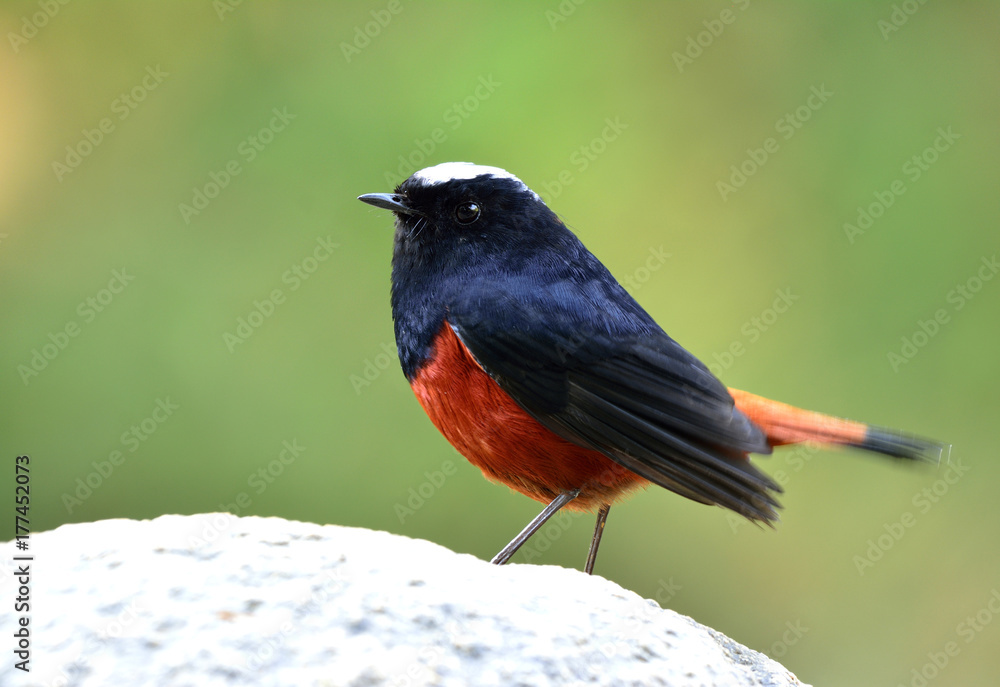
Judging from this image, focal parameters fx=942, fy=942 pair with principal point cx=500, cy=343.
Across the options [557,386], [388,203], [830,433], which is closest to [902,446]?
[830,433]

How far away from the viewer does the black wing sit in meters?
2.92

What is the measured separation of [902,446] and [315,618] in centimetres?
197

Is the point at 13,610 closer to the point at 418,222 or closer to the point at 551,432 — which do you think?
the point at 551,432

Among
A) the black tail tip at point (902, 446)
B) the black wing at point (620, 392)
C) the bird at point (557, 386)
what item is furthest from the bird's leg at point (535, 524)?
the black tail tip at point (902, 446)

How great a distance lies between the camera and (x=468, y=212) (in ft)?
11.2

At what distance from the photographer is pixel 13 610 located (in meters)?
2.15

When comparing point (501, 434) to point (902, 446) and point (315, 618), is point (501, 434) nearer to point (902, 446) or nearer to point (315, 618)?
point (315, 618)

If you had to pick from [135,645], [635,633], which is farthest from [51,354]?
[635,633]

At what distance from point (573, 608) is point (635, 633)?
0.54ft

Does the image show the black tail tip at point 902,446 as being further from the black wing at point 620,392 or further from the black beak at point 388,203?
the black beak at point 388,203

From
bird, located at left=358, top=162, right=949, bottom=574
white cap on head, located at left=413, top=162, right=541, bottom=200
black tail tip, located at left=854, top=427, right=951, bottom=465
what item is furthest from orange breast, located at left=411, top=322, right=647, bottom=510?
black tail tip, located at left=854, top=427, right=951, bottom=465

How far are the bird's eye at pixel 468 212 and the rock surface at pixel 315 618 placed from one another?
1276 millimetres

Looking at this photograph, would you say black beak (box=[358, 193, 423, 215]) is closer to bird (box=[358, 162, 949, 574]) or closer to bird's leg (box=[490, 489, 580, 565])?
bird (box=[358, 162, 949, 574])

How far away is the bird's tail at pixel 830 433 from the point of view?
3.02 m
